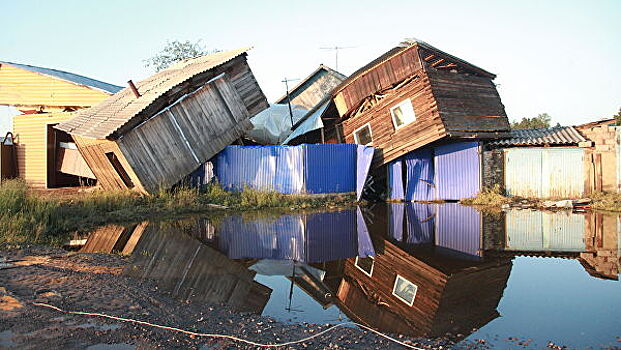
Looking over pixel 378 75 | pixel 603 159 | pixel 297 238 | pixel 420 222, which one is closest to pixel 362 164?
pixel 378 75

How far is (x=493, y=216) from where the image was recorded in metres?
13.3

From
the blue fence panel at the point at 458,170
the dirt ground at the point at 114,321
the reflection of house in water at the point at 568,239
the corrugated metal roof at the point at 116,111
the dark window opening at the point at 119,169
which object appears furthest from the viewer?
the blue fence panel at the point at 458,170

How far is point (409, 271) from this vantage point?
7.26 metres

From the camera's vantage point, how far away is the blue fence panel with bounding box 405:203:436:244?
998cm

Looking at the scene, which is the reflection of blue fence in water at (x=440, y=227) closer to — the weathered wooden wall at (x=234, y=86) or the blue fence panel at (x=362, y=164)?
the blue fence panel at (x=362, y=164)

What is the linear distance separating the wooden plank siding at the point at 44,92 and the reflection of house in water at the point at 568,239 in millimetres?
17098

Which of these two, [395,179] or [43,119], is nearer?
[395,179]

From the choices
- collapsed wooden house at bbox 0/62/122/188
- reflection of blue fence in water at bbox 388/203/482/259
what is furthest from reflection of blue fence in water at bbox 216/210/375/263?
collapsed wooden house at bbox 0/62/122/188

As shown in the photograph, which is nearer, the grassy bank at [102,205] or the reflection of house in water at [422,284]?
the reflection of house in water at [422,284]

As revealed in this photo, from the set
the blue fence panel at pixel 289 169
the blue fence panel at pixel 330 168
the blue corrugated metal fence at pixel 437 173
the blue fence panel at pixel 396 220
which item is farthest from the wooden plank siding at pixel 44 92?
the blue fence panel at pixel 396 220

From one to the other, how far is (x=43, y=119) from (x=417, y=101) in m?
15.4

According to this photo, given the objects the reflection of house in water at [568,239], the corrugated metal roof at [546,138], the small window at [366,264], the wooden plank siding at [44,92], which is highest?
the wooden plank siding at [44,92]

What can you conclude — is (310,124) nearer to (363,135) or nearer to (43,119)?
(363,135)

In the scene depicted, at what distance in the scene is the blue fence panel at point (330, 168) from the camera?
16.6 metres
